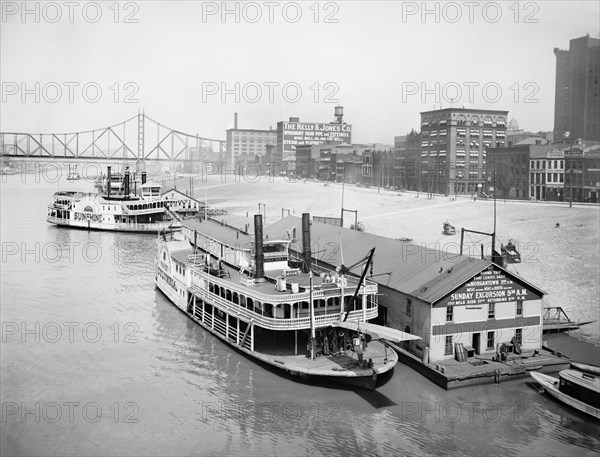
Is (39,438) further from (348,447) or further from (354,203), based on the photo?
(354,203)

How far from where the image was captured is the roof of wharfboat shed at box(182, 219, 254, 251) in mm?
32338

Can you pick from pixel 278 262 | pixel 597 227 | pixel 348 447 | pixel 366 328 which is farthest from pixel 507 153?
pixel 348 447

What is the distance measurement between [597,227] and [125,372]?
121 ft

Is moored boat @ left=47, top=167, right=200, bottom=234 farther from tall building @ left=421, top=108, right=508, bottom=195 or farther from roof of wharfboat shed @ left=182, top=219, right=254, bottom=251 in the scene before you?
tall building @ left=421, top=108, right=508, bottom=195

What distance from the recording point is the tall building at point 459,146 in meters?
83.2

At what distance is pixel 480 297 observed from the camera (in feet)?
78.4

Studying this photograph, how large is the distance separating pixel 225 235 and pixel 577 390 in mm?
21737

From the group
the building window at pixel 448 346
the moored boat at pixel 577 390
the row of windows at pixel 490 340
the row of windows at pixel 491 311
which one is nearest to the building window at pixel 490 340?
the row of windows at pixel 490 340

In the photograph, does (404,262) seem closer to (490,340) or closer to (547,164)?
(490,340)

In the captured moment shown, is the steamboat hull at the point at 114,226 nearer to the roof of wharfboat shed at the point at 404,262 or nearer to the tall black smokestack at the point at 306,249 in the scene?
the roof of wharfboat shed at the point at 404,262

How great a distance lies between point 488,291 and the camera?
24.0 m

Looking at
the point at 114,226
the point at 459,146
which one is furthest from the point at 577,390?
the point at 459,146

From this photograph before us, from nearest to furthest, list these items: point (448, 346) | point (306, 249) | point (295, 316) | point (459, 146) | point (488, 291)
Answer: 1. point (448, 346)
2. point (295, 316)
3. point (488, 291)
4. point (306, 249)
5. point (459, 146)

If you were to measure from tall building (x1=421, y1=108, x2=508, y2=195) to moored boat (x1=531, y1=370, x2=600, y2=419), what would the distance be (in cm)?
6254
